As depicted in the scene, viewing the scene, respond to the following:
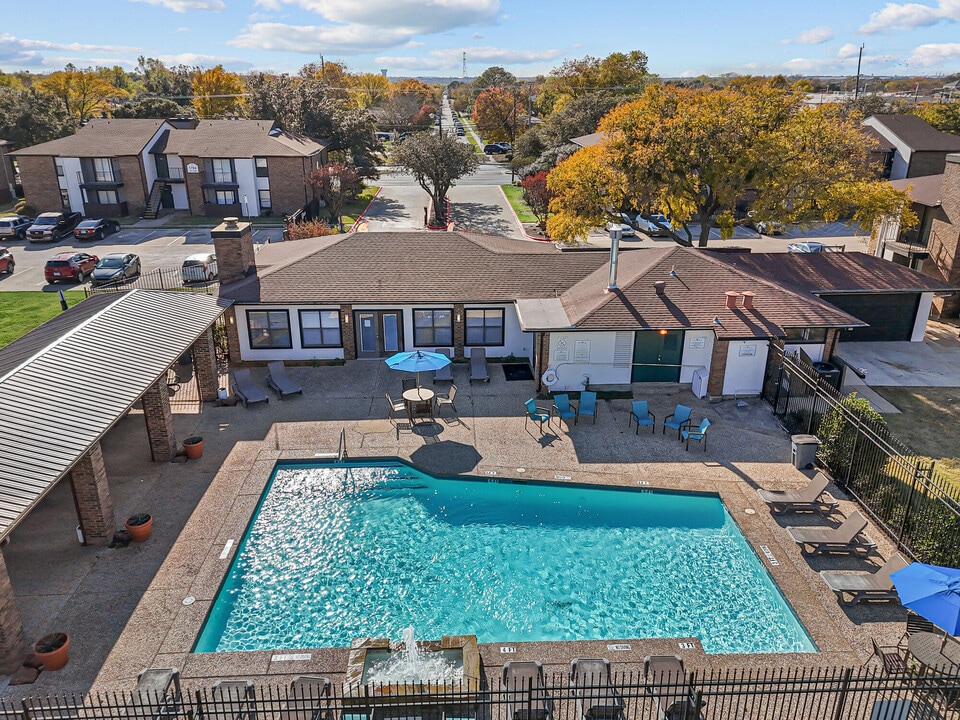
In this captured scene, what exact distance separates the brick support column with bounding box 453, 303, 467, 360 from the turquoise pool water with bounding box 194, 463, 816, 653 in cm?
765

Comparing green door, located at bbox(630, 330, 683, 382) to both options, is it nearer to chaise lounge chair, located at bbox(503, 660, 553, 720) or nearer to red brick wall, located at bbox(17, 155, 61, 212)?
chaise lounge chair, located at bbox(503, 660, 553, 720)

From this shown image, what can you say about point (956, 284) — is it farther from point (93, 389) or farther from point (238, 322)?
point (93, 389)

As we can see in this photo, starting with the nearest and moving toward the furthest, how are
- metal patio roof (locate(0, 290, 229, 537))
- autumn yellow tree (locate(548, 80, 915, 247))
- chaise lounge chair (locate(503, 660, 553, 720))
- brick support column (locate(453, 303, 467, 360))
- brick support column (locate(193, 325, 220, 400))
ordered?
chaise lounge chair (locate(503, 660, 553, 720)), metal patio roof (locate(0, 290, 229, 537)), brick support column (locate(193, 325, 220, 400)), brick support column (locate(453, 303, 467, 360)), autumn yellow tree (locate(548, 80, 915, 247))

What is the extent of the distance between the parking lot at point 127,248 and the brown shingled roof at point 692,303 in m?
28.1

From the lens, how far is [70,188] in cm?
5262

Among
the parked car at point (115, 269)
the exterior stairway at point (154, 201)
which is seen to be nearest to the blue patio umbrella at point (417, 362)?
the parked car at point (115, 269)

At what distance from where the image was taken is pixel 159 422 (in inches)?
722

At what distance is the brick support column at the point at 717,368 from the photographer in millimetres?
22078

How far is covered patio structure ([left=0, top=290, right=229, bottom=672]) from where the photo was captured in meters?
12.0

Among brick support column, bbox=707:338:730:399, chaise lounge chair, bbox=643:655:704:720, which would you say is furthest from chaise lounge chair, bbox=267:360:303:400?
chaise lounge chair, bbox=643:655:704:720

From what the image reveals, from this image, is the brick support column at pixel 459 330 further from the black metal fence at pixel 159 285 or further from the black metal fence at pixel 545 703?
the black metal fence at pixel 545 703

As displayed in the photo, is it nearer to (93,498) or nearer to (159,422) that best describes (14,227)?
(159,422)

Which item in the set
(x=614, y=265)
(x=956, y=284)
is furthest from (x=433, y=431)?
(x=956, y=284)

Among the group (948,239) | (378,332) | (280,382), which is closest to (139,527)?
(280,382)
